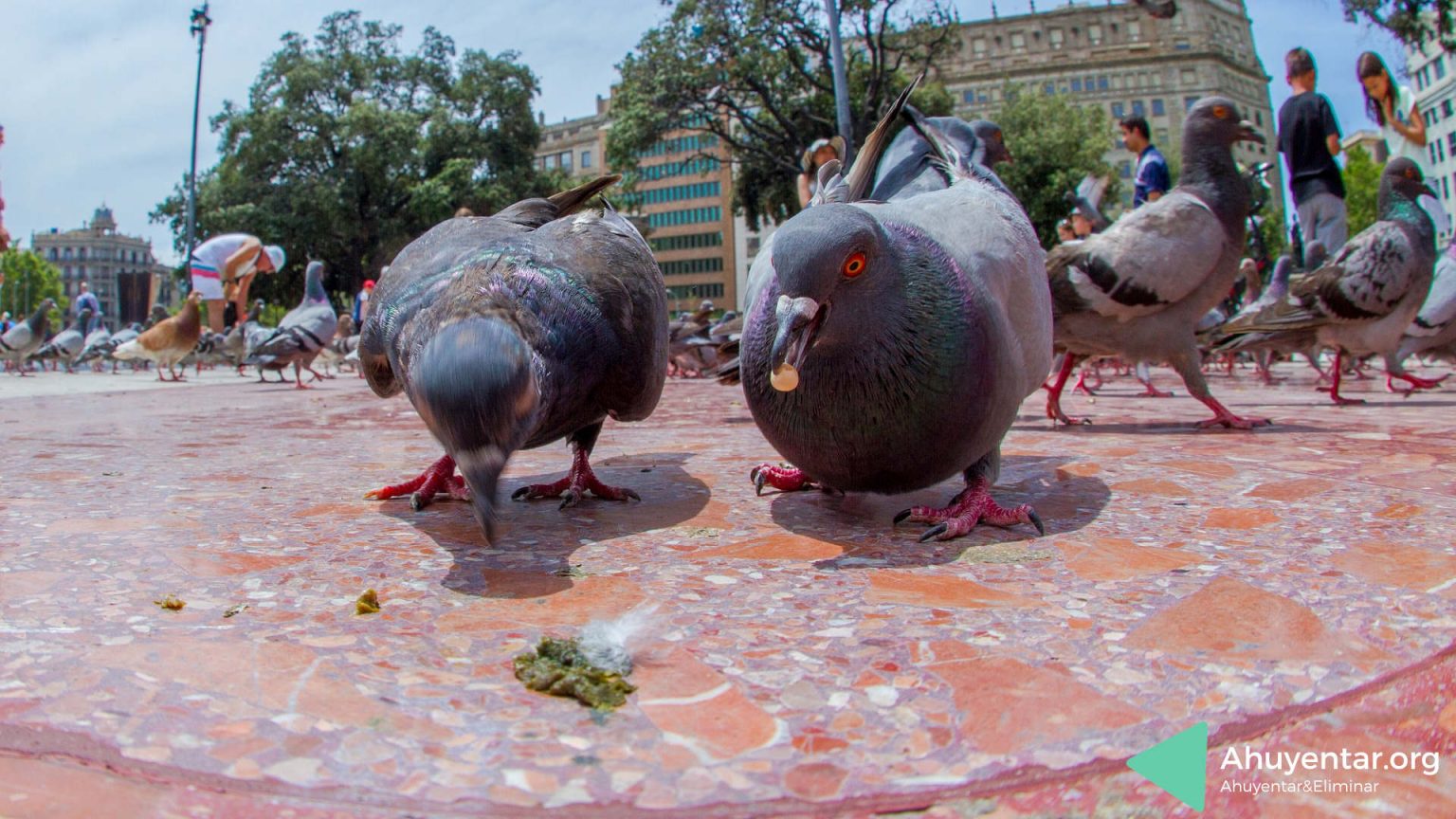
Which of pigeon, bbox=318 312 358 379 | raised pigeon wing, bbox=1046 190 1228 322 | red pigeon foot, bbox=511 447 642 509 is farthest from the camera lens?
pigeon, bbox=318 312 358 379

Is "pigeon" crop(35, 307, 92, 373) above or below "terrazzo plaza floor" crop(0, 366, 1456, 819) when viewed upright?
above

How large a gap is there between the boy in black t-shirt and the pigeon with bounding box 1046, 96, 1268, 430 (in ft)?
10.5

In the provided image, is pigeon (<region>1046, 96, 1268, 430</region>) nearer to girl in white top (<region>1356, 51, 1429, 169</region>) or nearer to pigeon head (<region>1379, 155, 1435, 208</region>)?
pigeon head (<region>1379, 155, 1435, 208</region>)

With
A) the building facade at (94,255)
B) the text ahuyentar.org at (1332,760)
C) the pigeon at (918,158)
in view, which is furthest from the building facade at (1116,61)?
the building facade at (94,255)

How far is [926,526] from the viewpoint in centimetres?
247

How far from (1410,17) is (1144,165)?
35.9ft

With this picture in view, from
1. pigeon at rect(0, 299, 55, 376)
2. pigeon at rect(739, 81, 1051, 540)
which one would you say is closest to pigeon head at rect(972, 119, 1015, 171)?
pigeon at rect(739, 81, 1051, 540)

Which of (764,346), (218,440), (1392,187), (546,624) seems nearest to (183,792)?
(546,624)

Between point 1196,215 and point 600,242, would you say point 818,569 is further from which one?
point 1196,215

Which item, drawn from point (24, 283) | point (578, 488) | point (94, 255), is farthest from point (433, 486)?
point (94, 255)

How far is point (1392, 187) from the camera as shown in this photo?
687 cm

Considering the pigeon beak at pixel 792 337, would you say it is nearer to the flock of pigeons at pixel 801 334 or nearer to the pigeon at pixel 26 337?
the flock of pigeons at pixel 801 334

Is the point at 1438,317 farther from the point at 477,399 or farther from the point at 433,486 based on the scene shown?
the point at 477,399

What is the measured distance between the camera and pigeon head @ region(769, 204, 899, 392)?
194cm
